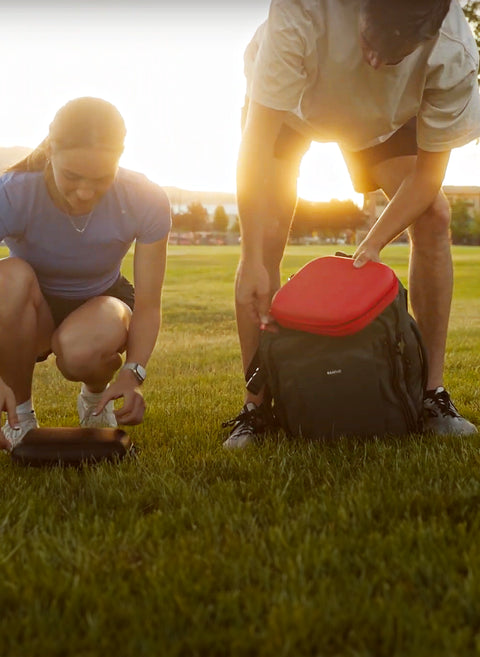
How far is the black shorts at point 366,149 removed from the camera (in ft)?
12.6

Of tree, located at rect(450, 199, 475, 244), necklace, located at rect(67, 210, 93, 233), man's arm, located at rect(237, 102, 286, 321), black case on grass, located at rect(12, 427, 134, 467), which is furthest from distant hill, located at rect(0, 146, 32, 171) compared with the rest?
tree, located at rect(450, 199, 475, 244)

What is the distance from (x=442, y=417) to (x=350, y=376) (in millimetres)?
636

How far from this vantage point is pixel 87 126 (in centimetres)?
321

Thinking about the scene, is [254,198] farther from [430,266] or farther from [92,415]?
[92,415]

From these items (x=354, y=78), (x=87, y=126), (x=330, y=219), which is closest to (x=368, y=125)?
(x=354, y=78)

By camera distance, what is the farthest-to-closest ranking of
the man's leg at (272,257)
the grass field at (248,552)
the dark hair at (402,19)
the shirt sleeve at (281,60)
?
the man's leg at (272,257), the shirt sleeve at (281,60), the dark hair at (402,19), the grass field at (248,552)

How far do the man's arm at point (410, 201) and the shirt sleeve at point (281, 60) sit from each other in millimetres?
748

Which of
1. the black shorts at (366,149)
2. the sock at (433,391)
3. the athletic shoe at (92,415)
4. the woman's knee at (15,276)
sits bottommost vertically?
the athletic shoe at (92,415)

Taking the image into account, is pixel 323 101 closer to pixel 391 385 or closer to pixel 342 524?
pixel 391 385

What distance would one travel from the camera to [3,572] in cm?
212

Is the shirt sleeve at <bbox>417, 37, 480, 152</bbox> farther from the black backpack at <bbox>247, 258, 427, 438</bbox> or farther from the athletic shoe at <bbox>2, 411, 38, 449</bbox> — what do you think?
the athletic shoe at <bbox>2, 411, 38, 449</bbox>

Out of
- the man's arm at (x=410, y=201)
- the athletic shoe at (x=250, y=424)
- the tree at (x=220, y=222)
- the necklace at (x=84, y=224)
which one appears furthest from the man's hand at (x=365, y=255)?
the tree at (x=220, y=222)

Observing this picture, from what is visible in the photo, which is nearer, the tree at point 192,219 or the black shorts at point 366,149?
the black shorts at point 366,149

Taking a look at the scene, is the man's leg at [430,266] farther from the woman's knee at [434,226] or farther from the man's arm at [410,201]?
the man's arm at [410,201]
